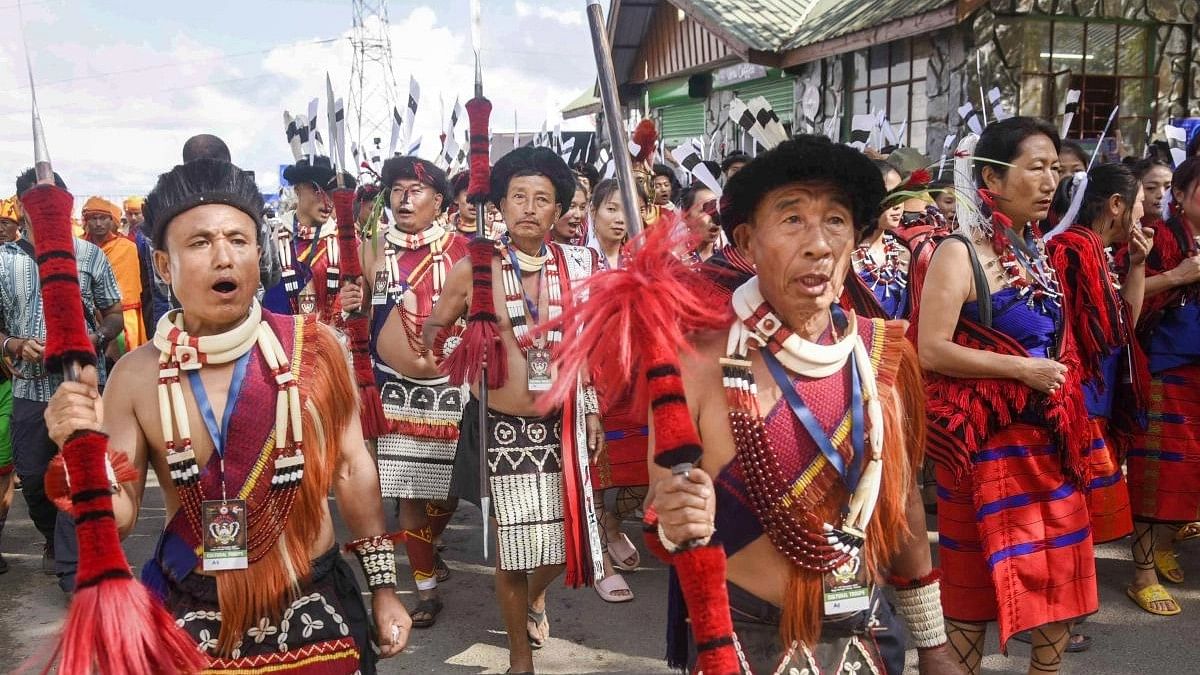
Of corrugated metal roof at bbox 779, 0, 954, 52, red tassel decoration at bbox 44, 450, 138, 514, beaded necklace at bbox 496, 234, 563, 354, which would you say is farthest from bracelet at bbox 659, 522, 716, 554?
corrugated metal roof at bbox 779, 0, 954, 52

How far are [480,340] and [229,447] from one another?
171 centimetres

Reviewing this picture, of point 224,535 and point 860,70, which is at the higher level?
point 860,70

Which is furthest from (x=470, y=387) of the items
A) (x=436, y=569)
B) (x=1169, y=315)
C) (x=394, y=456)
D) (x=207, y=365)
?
(x=1169, y=315)

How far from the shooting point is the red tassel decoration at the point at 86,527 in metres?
1.94

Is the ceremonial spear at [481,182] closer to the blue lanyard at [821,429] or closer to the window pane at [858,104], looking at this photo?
the blue lanyard at [821,429]

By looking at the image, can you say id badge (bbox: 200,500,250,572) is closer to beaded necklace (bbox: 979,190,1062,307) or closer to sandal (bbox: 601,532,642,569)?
beaded necklace (bbox: 979,190,1062,307)

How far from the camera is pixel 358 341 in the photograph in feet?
13.1

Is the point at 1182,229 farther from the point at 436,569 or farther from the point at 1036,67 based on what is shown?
the point at 1036,67

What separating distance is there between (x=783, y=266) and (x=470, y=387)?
243 centimetres

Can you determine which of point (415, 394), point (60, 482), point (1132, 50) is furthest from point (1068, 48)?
point (60, 482)

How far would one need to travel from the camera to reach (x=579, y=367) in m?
1.92

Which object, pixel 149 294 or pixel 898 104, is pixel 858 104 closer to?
pixel 898 104

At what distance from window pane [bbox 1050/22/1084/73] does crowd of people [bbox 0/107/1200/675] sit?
19.1 feet

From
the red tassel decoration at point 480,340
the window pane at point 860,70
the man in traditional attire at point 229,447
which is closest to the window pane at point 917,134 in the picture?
the window pane at point 860,70
